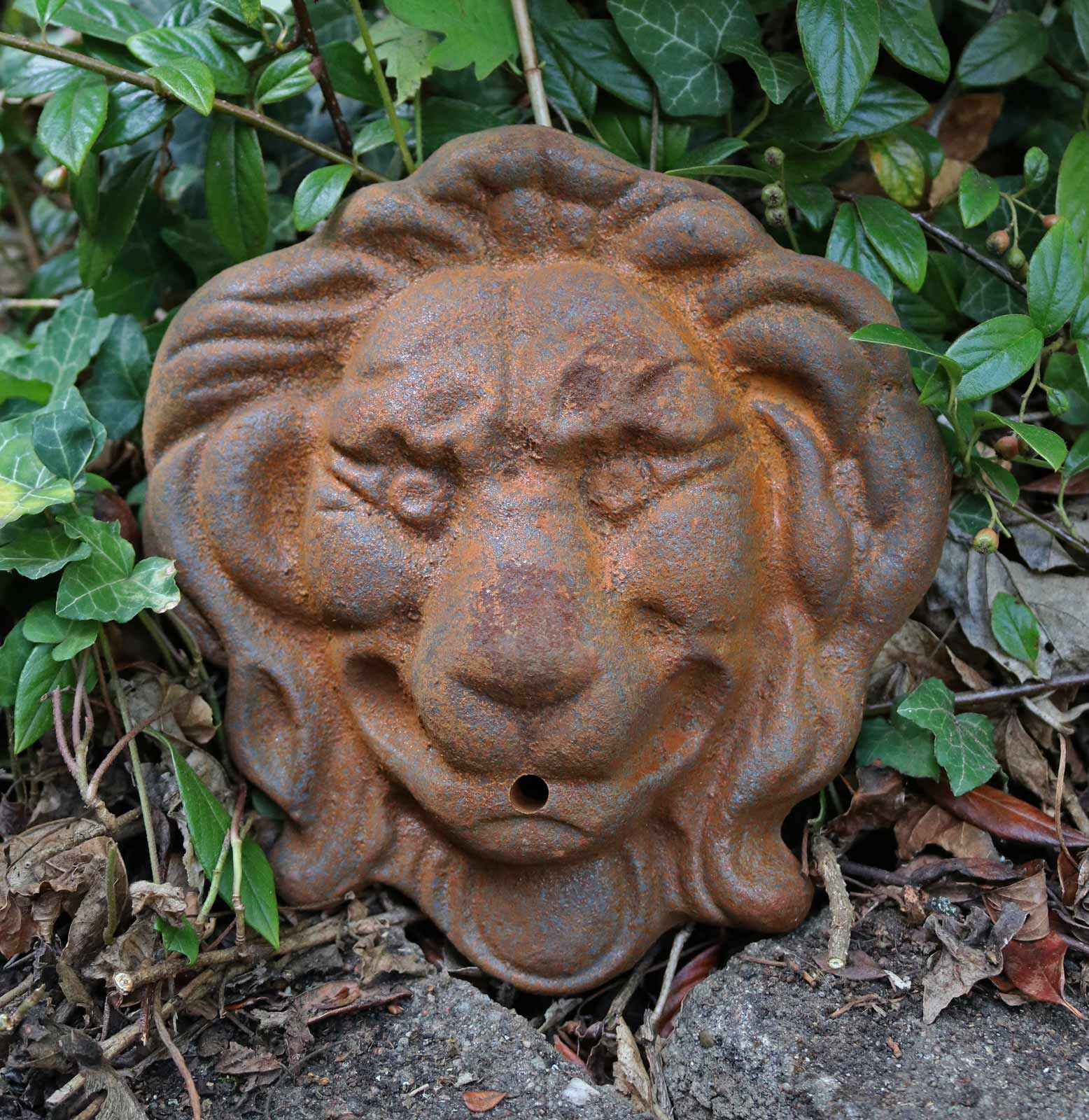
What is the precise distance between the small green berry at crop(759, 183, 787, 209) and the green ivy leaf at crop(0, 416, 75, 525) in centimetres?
103

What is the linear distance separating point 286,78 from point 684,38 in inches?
23.4

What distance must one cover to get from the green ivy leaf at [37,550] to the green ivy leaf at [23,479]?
0.08ft

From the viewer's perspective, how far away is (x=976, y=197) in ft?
4.95

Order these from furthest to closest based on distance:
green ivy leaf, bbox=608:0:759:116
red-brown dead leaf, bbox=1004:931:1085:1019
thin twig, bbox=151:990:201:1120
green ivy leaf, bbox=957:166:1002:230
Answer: green ivy leaf, bbox=608:0:759:116
green ivy leaf, bbox=957:166:1002:230
red-brown dead leaf, bbox=1004:931:1085:1019
thin twig, bbox=151:990:201:1120

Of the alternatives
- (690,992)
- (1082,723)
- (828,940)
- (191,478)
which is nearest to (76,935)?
(191,478)

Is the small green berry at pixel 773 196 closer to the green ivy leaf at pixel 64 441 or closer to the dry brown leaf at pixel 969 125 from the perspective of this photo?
the dry brown leaf at pixel 969 125

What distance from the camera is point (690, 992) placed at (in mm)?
1364

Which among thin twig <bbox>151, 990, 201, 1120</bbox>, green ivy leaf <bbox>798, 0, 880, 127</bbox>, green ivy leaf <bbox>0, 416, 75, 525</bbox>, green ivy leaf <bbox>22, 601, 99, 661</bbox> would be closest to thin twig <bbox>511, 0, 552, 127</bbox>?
green ivy leaf <bbox>798, 0, 880, 127</bbox>

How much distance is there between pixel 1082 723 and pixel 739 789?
23.9 inches

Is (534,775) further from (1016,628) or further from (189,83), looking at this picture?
(189,83)

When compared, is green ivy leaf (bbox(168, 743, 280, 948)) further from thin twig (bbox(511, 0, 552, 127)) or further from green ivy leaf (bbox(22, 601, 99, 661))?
thin twig (bbox(511, 0, 552, 127))

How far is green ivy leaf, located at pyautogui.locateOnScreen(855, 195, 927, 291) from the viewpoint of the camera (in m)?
1.54

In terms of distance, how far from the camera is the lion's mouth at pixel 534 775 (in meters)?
1.27

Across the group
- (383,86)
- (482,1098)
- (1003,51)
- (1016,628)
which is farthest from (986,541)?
(383,86)
